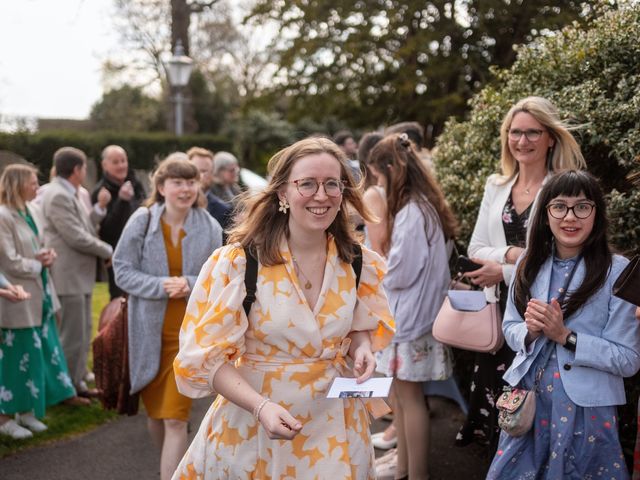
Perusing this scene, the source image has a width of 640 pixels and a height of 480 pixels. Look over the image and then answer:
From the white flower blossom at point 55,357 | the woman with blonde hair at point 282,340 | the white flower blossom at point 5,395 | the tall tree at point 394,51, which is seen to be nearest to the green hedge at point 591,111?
the woman with blonde hair at point 282,340

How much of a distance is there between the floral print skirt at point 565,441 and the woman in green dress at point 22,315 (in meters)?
4.21

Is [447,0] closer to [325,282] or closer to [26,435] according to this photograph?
[26,435]

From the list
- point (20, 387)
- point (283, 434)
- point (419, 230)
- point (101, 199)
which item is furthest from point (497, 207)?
point (101, 199)

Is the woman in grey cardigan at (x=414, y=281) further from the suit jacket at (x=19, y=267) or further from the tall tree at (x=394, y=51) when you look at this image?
the tall tree at (x=394, y=51)

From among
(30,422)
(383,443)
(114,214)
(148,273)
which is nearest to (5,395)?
(30,422)

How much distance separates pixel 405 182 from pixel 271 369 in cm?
232

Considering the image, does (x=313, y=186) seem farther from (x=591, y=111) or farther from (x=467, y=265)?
(x=591, y=111)

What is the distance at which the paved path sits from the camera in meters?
5.31

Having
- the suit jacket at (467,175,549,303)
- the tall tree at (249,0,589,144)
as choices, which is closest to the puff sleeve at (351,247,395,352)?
the suit jacket at (467,175,549,303)

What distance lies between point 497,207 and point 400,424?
1.70m

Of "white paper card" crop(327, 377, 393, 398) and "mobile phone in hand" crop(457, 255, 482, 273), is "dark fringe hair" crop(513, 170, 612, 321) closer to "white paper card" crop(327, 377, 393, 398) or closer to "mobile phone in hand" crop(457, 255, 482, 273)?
"mobile phone in hand" crop(457, 255, 482, 273)

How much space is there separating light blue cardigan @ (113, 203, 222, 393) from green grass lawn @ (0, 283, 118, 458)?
5.85 ft

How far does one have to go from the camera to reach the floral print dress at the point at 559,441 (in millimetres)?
3340

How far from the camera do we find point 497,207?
448cm
